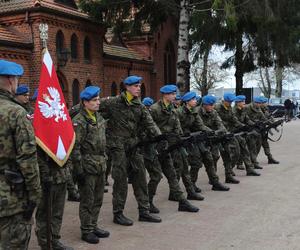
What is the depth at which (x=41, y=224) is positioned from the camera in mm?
5414

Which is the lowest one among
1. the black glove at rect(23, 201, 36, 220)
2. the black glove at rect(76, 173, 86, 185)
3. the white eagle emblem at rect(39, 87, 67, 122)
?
the black glove at rect(76, 173, 86, 185)

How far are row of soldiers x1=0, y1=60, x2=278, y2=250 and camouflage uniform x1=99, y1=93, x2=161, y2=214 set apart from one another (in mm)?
14

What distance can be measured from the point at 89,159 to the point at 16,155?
2.23m

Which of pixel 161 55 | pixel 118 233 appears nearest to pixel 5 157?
pixel 118 233

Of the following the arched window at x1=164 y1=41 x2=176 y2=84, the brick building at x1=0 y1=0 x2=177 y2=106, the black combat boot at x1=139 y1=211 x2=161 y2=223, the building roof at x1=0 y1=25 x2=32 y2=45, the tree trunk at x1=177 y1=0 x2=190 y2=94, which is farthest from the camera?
the arched window at x1=164 y1=41 x2=176 y2=84

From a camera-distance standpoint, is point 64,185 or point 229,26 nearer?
point 64,185

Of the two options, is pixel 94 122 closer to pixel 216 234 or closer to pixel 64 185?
pixel 64 185

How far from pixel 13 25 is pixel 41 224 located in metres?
12.0

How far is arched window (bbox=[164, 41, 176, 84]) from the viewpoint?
25516mm

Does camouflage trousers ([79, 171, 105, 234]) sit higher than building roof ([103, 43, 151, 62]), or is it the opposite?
building roof ([103, 43, 151, 62])

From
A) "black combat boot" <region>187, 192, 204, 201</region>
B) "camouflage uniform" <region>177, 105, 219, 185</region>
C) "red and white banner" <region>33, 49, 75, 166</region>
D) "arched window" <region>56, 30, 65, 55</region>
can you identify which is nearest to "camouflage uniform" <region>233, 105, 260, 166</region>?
"camouflage uniform" <region>177, 105, 219, 185</region>

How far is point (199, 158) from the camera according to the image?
9.33m

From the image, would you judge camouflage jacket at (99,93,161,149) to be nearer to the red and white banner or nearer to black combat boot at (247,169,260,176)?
the red and white banner

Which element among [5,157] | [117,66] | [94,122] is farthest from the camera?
[117,66]
